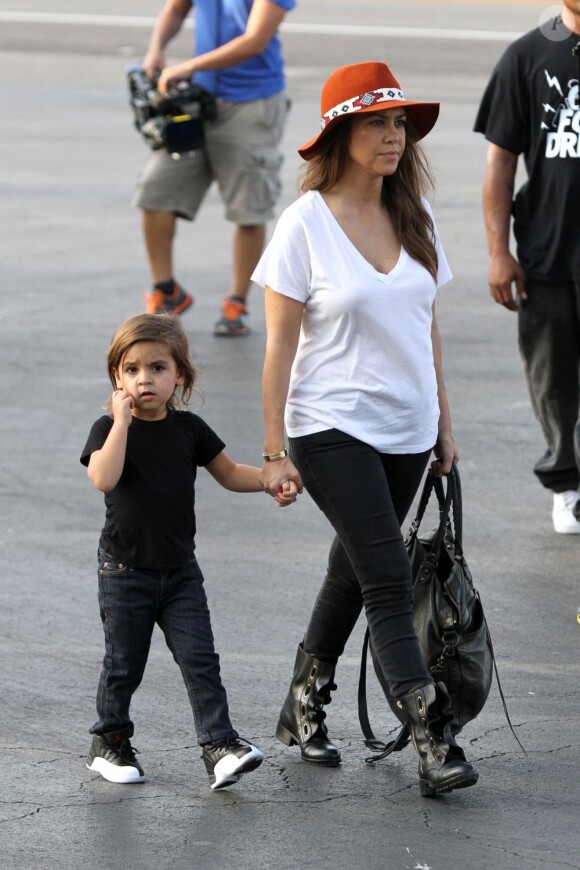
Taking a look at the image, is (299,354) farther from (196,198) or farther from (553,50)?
(196,198)

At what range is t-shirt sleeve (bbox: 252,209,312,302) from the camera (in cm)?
421

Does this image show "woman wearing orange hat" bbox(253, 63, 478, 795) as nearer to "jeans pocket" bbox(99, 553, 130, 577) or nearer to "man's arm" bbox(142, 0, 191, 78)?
"jeans pocket" bbox(99, 553, 130, 577)

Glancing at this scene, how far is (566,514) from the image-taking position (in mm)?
6414

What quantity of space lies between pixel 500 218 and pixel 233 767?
116 inches

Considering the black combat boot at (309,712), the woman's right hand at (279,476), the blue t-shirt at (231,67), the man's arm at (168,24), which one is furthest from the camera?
the man's arm at (168,24)

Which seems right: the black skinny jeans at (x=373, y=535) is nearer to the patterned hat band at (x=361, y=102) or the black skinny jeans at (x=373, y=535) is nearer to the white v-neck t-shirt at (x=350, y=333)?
the white v-neck t-shirt at (x=350, y=333)

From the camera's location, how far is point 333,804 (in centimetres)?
416

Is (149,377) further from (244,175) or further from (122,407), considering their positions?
(244,175)

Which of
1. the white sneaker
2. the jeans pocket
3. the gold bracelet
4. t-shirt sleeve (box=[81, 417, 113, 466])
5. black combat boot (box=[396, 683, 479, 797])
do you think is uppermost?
t-shirt sleeve (box=[81, 417, 113, 466])

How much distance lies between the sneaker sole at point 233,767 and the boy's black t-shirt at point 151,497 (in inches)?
21.2

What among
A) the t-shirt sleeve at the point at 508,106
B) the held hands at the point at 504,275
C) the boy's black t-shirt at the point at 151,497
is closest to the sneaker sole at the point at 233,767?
the boy's black t-shirt at the point at 151,497

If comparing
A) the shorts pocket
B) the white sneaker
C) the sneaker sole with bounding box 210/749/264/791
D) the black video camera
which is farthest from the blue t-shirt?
the sneaker sole with bounding box 210/749/264/791

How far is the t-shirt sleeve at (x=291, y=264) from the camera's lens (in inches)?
166

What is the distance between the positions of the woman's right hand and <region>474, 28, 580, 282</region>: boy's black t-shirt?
2.31 m
